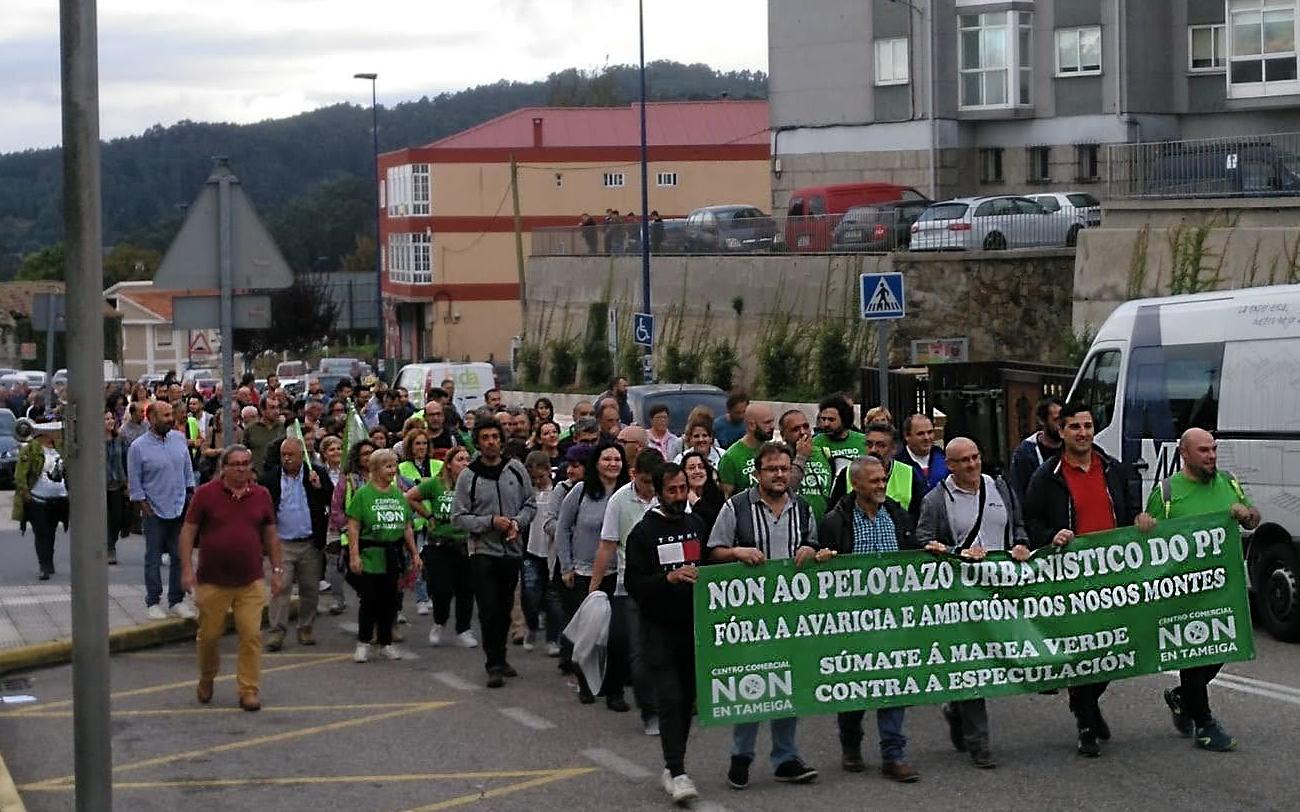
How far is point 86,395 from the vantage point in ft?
26.3

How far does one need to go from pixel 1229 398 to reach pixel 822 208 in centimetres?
3544

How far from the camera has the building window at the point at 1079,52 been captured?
5619cm

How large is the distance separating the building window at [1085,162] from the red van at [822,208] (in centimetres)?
615

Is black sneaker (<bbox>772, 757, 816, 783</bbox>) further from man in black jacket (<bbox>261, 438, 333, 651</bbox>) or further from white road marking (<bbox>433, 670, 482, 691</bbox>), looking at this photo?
man in black jacket (<bbox>261, 438, 333, 651</bbox>)

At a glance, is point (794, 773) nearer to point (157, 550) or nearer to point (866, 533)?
point (866, 533)

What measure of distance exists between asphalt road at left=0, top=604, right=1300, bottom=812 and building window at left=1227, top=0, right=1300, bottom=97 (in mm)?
38836

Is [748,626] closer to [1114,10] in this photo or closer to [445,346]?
[1114,10]

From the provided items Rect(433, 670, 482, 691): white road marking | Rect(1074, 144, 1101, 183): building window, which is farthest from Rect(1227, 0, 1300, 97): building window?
Rect(433, 670, 482, 691): white road marking

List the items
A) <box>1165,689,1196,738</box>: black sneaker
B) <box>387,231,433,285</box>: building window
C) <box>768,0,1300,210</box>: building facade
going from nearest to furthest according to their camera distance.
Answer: <box>1165,689,1196,738</box>: black sneaker < <box>768,0,1300,210</box>: building facade < <box>387,231,433,285</box>: building window

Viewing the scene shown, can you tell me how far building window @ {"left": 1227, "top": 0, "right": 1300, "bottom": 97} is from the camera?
5003cm

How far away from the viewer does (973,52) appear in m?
58.2

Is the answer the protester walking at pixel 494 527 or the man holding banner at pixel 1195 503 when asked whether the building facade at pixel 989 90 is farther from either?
the man holding banner at pixel 1195 503

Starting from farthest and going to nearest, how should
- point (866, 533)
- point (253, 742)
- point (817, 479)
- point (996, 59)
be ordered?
1. point (996, 59)
2. point (817, 479)
3. point (253, 742)
4. point (866, 533)

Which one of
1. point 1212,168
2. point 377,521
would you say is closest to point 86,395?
point 377,521
